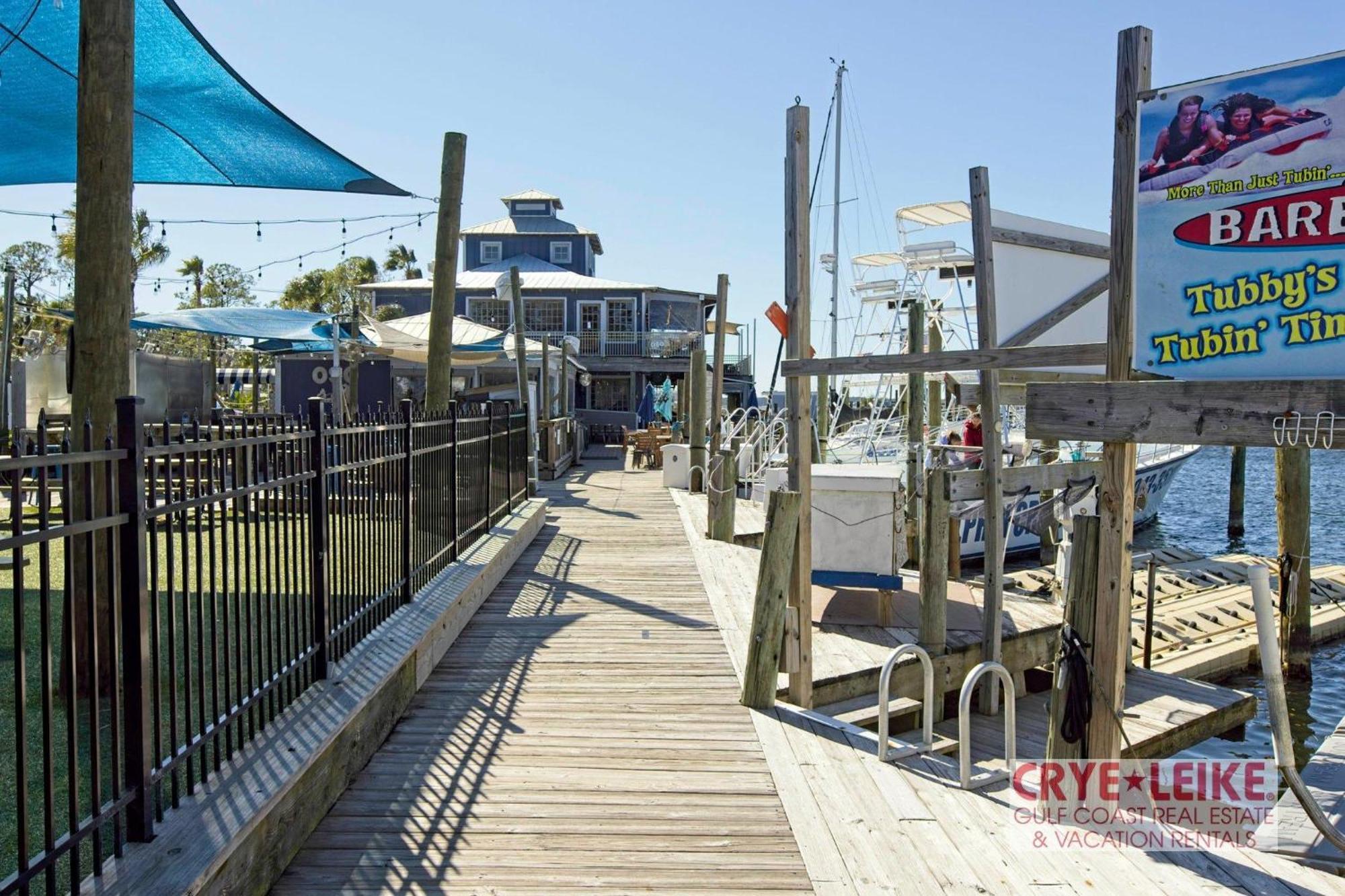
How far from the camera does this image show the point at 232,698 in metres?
5.20

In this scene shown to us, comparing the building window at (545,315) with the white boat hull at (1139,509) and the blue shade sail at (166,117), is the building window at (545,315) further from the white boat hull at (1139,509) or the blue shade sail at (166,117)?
the blue shade sail at (166,117)

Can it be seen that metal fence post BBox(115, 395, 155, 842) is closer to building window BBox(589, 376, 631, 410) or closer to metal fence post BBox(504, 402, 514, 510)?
metal fence post BBox(504, 402, 514, 510)

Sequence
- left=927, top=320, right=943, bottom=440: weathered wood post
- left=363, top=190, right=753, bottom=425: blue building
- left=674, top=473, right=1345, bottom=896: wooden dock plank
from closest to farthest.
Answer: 1. left=674, top=473, right=1345, bottom=896: wooden dock plank
2. left=927, top=320, right=943, bottom=440: weathered wood post
3. left=363, top=190, right=753, bottom=425: blue building

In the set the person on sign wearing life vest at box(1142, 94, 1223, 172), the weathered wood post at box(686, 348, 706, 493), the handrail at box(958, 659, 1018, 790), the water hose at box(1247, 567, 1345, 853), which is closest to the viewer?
the water hose at box(1247, 567, 1345, 853)

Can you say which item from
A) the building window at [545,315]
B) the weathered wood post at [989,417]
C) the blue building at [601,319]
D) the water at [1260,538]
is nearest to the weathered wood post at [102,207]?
the weathered wood post at [989,417]

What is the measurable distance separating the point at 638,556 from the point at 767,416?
10.3 meters

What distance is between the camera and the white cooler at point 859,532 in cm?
883

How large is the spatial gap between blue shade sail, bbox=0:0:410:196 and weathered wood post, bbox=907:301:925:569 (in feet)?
22.8

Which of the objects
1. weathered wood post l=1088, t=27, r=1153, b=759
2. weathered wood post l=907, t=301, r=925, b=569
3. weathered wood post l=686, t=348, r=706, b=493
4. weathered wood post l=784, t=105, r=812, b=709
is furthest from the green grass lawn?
weathered wood post l=686, t=348, r=706, b=493

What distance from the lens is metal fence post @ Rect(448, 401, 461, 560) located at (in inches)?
357

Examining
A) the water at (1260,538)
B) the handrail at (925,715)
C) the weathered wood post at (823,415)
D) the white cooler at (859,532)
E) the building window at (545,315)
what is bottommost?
the water at (1260,538)

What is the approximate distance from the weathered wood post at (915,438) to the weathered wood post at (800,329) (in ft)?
19.9

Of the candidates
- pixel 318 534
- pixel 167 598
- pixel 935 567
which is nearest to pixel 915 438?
pixel 935 567

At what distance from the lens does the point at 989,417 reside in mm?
7562
